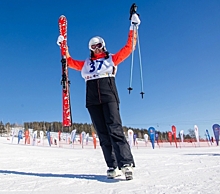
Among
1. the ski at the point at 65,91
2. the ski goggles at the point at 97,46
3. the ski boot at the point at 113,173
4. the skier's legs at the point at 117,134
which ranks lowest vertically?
the ski boot at the point at 113,173

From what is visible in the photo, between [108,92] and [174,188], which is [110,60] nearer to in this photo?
[108,92]

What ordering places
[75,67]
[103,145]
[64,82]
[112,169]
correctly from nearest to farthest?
[112,169], [103,145], [75,67], [64,82]

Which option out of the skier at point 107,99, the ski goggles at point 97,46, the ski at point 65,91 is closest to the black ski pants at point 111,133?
the skier at point 107,99

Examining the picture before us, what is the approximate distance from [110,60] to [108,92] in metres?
0.46

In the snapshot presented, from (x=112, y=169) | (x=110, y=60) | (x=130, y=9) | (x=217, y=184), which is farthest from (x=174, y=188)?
(x=130, y=9)

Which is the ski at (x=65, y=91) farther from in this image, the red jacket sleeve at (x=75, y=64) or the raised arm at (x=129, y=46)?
the raised arm at (x=129, y=46)

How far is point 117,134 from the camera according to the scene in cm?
254

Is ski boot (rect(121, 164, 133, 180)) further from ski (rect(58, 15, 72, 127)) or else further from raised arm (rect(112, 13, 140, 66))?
ski (rect(58, 15, 72, 127))

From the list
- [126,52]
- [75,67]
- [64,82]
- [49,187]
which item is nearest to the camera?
[49,187]

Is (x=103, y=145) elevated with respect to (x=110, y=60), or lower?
lower

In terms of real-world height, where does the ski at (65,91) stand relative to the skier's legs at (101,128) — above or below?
above

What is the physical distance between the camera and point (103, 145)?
2812 mm

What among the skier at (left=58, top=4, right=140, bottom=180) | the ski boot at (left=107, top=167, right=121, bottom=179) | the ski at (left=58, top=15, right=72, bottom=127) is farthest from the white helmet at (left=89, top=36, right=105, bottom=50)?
the ski boot at (left=107, top=167, right=121, bottom=179)

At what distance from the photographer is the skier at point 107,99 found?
2.52m
